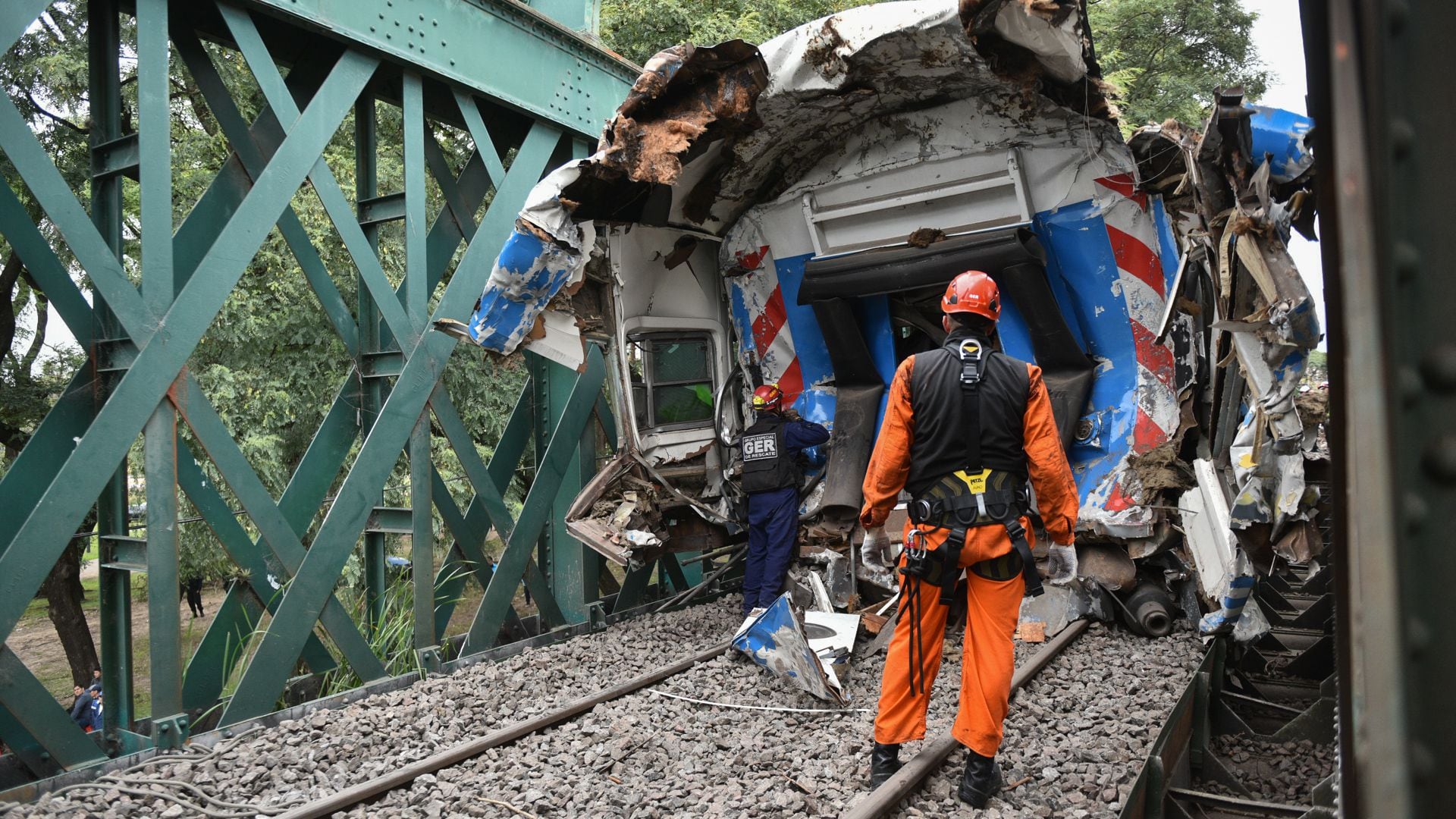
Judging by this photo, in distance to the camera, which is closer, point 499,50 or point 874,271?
point 499,50

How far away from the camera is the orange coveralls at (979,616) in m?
3.55

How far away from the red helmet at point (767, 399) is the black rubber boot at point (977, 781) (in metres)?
3.71

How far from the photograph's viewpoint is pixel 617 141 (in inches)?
216

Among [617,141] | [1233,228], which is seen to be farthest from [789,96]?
[1233,228]

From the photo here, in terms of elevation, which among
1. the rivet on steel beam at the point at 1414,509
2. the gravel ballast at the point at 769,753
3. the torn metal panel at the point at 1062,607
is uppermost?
the rivet on steel beam at the point at 1414,509

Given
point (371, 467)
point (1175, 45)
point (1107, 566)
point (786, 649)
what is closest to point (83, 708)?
point (371, 467)

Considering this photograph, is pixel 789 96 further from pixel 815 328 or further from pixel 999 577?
pixel 999 577

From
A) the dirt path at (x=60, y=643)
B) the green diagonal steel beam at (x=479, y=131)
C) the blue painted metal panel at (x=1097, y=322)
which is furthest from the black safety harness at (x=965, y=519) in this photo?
the dirt path at (x=60, y=643)

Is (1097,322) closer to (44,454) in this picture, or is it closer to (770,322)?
(770,322)

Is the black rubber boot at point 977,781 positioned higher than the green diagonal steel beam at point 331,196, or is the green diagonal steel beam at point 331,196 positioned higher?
the green diagonal steel beam at point 331,196

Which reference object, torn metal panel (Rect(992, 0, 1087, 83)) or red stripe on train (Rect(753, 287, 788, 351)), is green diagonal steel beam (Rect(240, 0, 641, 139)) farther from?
torn metal panel (Rect(992, 0, 1087, 83))

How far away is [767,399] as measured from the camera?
7031mm

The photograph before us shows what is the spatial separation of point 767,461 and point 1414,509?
20.0 feet

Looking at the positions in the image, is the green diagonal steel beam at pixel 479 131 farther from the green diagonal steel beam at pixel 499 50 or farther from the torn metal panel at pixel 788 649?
the torn metal panel at pixel 788 649
